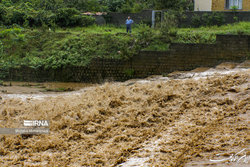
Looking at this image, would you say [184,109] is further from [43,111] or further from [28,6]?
[28,6]

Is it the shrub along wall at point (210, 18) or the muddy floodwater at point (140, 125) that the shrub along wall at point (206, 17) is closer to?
the shrub along wall at point (210, 18)

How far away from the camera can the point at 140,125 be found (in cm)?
1046

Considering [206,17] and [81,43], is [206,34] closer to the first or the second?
[206,17]

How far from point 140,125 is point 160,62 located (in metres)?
8.20

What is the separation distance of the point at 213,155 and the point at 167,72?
1080cm

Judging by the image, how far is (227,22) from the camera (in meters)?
21.9

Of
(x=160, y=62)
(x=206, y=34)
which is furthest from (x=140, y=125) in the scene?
(x=206, y=34)

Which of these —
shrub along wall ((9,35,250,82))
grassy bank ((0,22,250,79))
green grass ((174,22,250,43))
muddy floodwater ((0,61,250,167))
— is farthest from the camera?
grassy bank ((0,22,250,79))

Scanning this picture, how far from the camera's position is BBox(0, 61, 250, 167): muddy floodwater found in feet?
26.7

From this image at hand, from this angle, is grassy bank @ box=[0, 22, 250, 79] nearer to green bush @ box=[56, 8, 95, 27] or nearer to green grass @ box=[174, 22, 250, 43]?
green grass @ box=[174, 22, 250, 43]

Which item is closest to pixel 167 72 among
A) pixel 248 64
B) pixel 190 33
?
pixel 190 33

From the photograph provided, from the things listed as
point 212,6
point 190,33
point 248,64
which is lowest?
point 248,64

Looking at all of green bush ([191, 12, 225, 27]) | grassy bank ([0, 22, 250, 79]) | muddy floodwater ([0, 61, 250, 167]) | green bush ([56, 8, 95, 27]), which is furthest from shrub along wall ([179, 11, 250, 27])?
muddy floodwater ([0, 61, 250, 167])

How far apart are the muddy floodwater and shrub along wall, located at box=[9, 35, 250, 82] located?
10.1 feet
